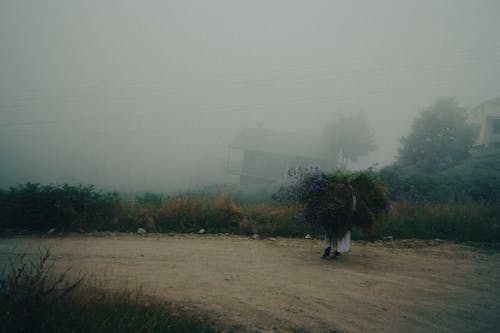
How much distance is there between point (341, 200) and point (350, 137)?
47108mm

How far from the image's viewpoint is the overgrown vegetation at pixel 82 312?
282 centimetres

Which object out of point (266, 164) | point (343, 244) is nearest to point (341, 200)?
point (343, 244)

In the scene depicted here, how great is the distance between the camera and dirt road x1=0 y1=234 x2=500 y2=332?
139 inches

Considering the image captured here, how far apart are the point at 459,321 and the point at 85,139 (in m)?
54.6

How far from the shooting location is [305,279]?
4.82m

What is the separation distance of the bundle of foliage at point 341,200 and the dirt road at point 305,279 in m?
0.81

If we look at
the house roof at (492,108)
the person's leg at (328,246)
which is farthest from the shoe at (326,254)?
the house roof at (492,108)

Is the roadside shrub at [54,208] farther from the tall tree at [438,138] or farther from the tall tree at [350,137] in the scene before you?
the tall tree at [350,137]

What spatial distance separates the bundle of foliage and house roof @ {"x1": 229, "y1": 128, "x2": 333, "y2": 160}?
3324 cm

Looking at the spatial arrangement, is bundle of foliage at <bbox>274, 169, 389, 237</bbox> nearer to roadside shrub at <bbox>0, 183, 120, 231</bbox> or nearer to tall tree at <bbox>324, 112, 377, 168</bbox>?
roadside shrub at <bbox>0, 183, 120, 231</bbox>

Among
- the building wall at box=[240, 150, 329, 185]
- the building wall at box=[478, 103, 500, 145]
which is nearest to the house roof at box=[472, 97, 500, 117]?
the building wall at box=[478, 103, 500, 145]

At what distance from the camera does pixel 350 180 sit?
5957 millimetres

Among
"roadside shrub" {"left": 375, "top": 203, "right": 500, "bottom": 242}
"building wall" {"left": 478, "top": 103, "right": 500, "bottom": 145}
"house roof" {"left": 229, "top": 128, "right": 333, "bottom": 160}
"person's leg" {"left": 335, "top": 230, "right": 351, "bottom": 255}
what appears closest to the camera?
"person's leg" {"left": 335, "top": 230, "right": 351, "bottom": 255}

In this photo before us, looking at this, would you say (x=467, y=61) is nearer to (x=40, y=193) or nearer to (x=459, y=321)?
(x=459, y=321)
